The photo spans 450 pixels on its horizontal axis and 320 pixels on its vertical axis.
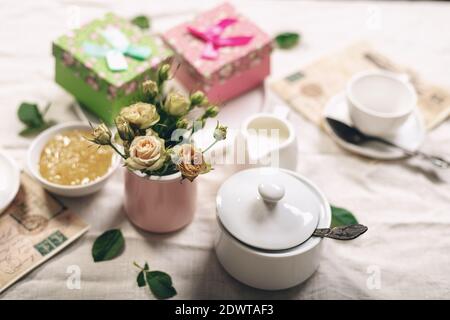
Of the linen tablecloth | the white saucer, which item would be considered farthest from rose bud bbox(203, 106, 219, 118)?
the white saucer

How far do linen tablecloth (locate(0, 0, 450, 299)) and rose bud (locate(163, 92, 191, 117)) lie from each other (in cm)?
24

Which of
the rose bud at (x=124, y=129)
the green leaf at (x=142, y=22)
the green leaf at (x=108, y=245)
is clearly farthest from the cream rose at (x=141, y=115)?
the green leaf at (x=142, y=22)

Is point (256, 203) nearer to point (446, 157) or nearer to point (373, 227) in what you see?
point (373, 227)

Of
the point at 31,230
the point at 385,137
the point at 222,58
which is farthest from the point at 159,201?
the point at 385,137

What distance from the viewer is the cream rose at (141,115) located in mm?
788

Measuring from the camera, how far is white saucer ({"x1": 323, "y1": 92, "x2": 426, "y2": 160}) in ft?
3.58

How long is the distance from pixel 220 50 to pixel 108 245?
42 centimetres

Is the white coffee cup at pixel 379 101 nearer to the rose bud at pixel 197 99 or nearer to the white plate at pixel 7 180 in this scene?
the rose bud at pixel 197 99

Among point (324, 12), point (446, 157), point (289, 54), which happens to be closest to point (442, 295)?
point (446, 157)

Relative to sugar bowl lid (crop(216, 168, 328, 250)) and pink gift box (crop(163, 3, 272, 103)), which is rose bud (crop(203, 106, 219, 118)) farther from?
pink gift box (crop(163, 3, 272, 103))

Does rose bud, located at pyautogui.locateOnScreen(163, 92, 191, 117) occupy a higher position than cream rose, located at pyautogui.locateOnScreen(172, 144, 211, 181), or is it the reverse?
rose bud, located at pyautogui.locateOnScreen(163, 92, 191, 117)

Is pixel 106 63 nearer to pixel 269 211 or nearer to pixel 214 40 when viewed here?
pixel 214 40

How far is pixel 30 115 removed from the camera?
3.62ft

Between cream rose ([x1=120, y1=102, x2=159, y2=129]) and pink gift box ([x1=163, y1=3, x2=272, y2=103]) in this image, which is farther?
pink gift box ([x1=163, y1=3, x2=272, y2=103])
